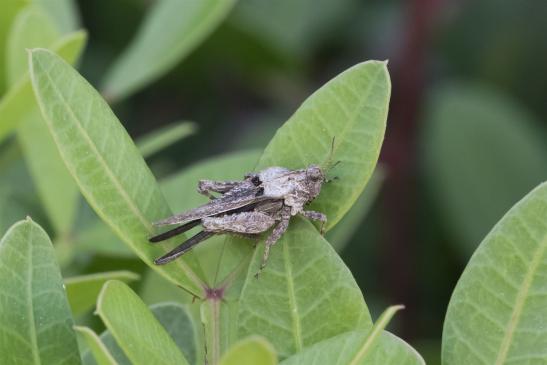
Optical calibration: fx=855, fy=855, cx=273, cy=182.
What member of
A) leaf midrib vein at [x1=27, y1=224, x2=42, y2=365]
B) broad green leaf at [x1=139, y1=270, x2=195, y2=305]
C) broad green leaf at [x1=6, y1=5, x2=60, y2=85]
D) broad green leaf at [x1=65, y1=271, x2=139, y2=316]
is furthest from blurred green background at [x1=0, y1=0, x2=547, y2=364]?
leaf midrib vein at [x1=27, y1=224, x2=42, y2=365]

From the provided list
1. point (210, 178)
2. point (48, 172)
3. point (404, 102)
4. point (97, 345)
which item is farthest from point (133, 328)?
point (404, 102)

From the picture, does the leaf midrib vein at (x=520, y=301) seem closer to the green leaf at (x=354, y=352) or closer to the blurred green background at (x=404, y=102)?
the green leaf at (x=354, y=352)

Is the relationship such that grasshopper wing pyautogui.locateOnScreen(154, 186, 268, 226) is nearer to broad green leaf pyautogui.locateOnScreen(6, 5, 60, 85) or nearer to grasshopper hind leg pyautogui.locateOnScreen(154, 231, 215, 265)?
grasshopper hind leg pyautogui.locateOnScreen(154, 231, 215, 265)

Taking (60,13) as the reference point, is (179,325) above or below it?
below

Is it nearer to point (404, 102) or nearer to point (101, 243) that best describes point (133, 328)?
point (101, 243)

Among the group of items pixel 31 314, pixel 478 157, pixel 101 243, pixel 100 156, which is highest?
pixel 100 156

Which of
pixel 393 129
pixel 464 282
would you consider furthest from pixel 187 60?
pixel 464 282
